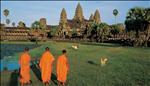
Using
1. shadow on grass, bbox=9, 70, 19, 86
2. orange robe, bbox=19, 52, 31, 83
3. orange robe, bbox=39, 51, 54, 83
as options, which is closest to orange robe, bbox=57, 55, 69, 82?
orange robe, bbox=39, 51, 54, 83

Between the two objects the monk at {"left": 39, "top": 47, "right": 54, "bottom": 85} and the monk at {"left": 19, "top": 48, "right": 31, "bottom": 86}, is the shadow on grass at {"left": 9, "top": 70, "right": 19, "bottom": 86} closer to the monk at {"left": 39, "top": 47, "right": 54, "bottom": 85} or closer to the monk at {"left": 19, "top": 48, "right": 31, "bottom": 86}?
the monk at {"left": 19, "top": 48, "right": 31, "bottom": 86}

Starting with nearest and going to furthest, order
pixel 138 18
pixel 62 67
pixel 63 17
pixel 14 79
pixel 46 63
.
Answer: pixel 62 67 → pixel 46 63 → pixel 14 79 → pixel 138 18 → pixel 63 17

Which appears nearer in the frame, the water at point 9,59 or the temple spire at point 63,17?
the water at point 9,59

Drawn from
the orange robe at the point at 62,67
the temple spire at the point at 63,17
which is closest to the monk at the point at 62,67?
the orange robe at the point at 62,67

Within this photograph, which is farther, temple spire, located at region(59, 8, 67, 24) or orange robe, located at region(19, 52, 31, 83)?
temple spire, located at region(59, 8, 67, 24)

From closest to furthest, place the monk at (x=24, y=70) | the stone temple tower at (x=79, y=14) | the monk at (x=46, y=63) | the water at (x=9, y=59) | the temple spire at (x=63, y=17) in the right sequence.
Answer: the monk at (x=46, y=63) → the monk at (x=24, y=70) → the water at (x=9, y=59) → the temple spire at (x=63, y=17) → the stone temple tower at (x=79, y=14)

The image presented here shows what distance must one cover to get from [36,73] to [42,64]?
3.98m

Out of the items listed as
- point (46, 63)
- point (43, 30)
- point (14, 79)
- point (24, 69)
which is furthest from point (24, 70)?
point (43, 30)

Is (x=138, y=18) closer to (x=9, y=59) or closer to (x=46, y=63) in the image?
(x=9, y=59)

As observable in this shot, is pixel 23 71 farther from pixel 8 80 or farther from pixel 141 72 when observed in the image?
pixel 141 72

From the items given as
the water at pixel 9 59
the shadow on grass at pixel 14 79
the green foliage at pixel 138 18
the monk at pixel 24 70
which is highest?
the green foliage at pixel 138 18

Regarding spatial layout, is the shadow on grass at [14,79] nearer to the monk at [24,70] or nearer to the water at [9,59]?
the monk at [24,70]

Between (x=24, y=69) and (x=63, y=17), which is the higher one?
(x=63, y=17)

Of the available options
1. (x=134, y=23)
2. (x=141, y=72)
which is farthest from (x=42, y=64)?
(x=134, y=23)
